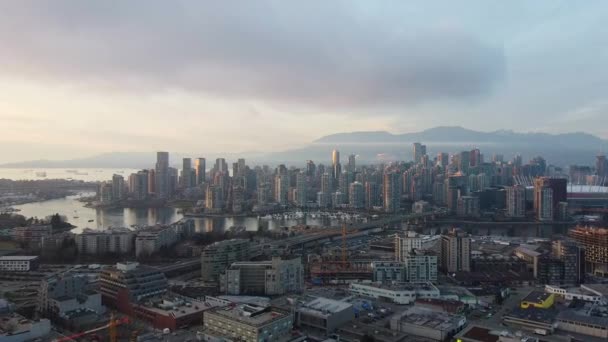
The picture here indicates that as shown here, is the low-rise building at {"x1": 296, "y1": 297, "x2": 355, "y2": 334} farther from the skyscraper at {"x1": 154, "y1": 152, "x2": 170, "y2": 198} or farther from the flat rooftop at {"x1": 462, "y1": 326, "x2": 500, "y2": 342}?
the skyscraper at {"x1": 154, "y1": 152, "x2": 170, "y2": 198}

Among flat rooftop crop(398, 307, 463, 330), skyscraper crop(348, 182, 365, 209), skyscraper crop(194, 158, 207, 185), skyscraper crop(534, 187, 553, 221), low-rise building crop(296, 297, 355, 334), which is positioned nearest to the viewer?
flat rooftop crop(398, 307, 463, 330)

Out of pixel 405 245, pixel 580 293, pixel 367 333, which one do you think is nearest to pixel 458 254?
pixel 405 245

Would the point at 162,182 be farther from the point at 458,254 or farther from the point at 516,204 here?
the point at 458,254

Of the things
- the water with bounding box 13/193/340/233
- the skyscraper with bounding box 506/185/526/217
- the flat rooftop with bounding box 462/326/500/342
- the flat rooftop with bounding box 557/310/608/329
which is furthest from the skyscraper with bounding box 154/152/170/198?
the flat rooftop with bounding box 557/310/608/329

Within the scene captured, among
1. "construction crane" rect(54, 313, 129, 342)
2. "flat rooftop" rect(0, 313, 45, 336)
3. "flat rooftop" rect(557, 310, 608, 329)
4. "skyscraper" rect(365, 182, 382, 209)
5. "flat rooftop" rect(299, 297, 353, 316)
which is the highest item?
"skyscraper" rect(365, 182, 382, 209)

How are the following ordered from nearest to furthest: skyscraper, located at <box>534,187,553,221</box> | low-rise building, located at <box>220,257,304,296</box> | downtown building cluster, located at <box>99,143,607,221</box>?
low-rise building, located at <box>220,257,304,296</box> → skyscraper, located at <box>534,187,553,221</box> → downtown building cluster, located at <box>99,143,607,221</box>

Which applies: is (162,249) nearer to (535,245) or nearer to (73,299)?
(73,299)

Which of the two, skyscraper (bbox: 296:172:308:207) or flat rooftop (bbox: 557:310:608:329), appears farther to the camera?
skyscraper (bbox: 296:172:308:207)
